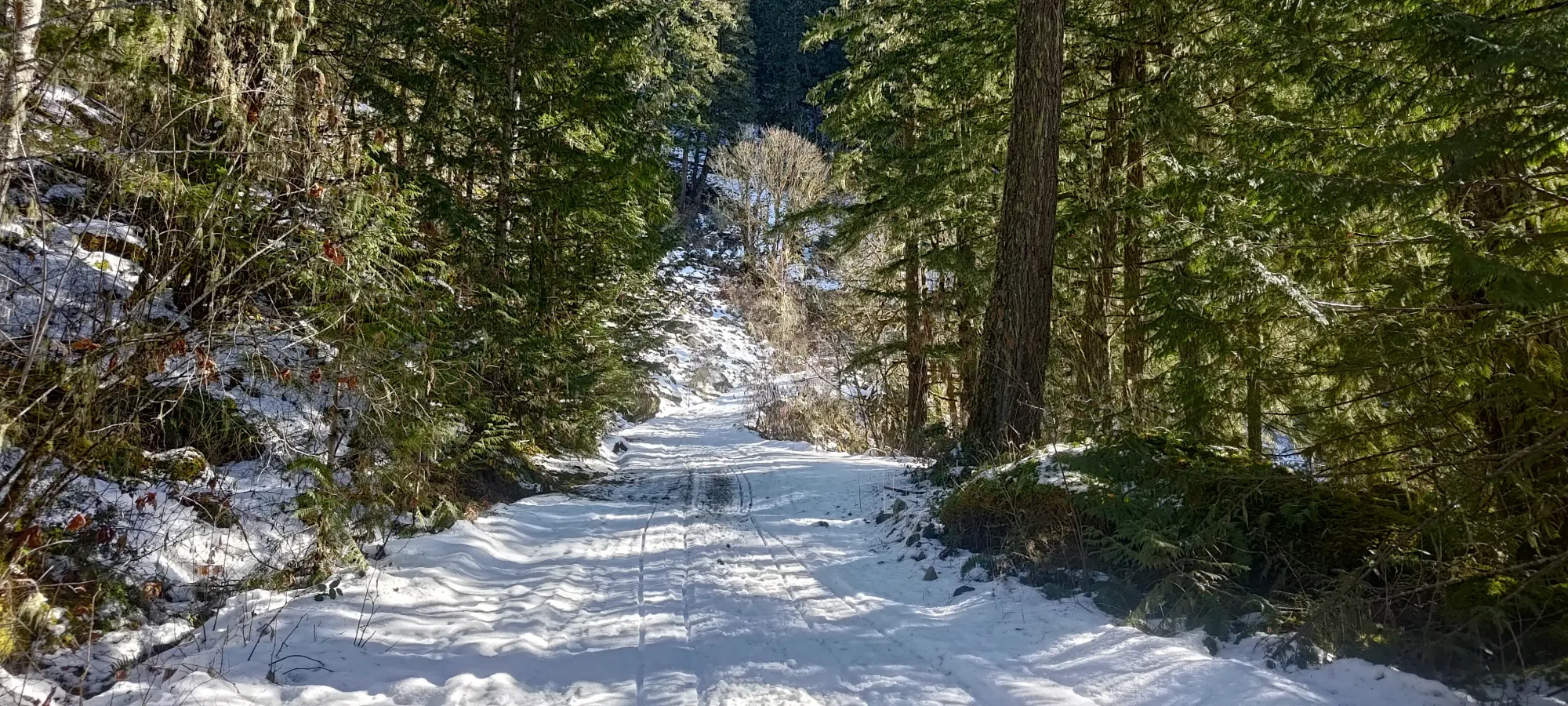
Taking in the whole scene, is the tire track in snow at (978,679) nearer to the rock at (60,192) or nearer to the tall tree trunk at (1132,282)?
the tall tree trunk at (1132,282)

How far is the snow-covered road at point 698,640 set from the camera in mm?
3455

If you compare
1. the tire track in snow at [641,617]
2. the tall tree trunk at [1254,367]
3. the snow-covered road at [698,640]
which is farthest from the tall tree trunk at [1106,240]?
the tire track in snow at [641,617]

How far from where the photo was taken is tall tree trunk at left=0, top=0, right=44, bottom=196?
3178 millimetres

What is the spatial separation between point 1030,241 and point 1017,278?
0.40 meters

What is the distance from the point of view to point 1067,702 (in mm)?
3396

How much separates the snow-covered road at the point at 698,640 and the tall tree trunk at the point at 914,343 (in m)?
5.96

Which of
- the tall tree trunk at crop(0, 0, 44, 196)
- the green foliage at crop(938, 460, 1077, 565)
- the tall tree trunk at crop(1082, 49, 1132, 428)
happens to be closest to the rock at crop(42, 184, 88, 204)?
the tall tree trunk at crop(0, 0, 44, 196)

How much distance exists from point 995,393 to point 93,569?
7.12m

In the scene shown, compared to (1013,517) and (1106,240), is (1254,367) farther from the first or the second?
(1106,240)

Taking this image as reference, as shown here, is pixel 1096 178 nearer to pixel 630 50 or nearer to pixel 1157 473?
pixel 1157 473

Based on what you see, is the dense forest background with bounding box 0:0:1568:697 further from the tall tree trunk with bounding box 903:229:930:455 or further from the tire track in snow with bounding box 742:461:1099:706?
the tall tree trunk with bounding box 903:229:930:455

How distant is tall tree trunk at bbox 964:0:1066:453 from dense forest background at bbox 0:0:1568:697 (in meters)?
0.04

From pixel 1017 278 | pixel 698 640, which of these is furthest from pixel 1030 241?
pixel 698 640

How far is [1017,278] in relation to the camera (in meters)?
7.28
